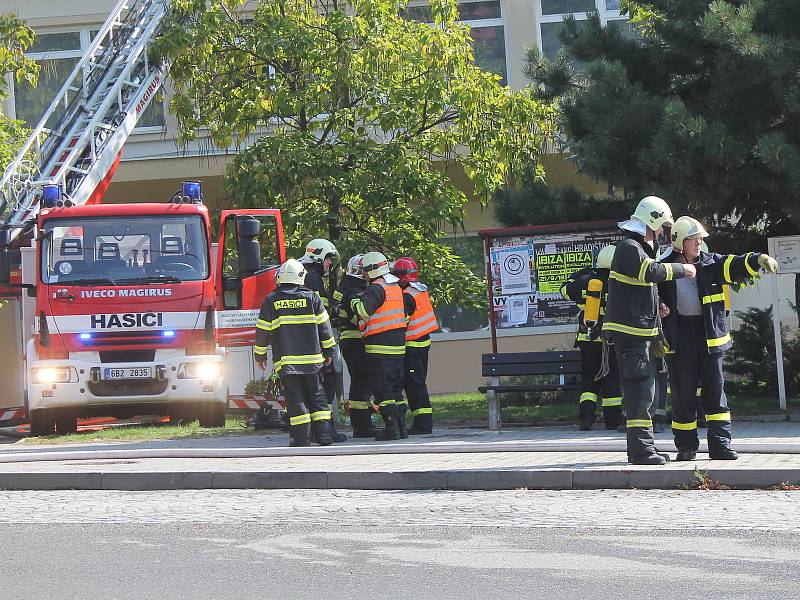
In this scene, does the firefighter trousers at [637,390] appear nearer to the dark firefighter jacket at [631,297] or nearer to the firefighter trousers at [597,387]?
the dark firefighter jacket at [631,297]

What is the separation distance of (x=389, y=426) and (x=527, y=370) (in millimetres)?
1747

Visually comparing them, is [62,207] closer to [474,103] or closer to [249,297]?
[249,297]

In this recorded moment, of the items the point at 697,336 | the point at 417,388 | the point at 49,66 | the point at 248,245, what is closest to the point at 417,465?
the point at 697,336

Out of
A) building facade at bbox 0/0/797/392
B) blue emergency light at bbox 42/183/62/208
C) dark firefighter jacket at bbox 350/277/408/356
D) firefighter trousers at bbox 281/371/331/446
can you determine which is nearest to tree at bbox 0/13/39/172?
blue emergency light at bbox 42/183/62/208

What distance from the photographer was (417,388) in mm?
13391

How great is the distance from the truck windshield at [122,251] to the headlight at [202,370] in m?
0.98

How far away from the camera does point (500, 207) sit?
51.4 ft

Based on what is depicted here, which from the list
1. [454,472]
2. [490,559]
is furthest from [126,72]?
[490,559]

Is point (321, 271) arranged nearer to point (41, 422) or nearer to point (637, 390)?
point (41, 422)

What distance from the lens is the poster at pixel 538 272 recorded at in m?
14.1

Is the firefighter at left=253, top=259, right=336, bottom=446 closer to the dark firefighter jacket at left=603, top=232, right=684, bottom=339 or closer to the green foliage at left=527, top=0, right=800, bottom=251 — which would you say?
the dark firefighter jacket at left=603, top=232, right=684, bottom=339

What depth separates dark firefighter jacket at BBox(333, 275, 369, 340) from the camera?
1312 centimetres

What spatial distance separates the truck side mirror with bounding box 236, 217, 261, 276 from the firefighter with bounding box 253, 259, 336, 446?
2203mm

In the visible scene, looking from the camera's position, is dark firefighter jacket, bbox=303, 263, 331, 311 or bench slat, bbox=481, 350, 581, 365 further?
bench slat, bbox=481, 350, 581, 365
